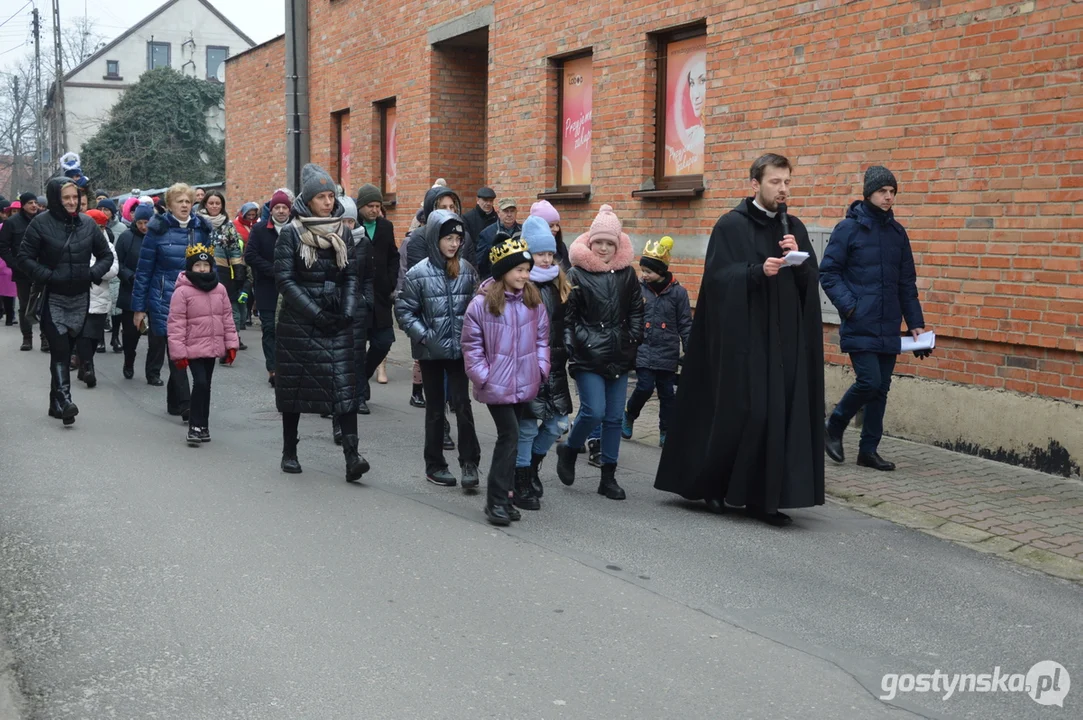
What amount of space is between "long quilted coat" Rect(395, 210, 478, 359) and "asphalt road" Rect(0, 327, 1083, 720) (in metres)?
0.92

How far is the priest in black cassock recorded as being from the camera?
7.13 meters

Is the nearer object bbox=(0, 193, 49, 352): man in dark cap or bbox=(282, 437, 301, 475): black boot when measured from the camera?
bbox=(282, 437, 301, 475): black boot

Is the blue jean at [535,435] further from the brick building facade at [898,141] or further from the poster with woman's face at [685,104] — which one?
the poster with woman's face at [685,104]

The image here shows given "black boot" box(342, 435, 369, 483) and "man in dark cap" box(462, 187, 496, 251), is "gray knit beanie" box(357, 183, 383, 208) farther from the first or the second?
"black boot" box(342, 435, 369, 483)

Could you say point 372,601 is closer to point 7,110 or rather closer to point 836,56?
point 836,56

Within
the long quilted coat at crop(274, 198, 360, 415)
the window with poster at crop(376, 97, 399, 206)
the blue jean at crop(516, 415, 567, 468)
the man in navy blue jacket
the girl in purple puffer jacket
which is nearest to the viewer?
the girl in purple puffer jacket

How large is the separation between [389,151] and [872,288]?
13193mm

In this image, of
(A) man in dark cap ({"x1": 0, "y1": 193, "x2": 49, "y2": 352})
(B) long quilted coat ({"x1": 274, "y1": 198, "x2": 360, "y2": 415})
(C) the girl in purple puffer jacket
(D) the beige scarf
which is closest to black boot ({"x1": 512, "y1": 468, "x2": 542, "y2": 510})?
(C) the girl in purple puffer jacket

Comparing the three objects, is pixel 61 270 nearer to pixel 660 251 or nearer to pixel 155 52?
pixel 660 251

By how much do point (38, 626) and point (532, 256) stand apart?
341 centimetres

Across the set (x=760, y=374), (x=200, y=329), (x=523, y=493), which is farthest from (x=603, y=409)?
(x=200, y=329)

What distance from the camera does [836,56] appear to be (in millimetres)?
10648

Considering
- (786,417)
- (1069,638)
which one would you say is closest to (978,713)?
(1069,638)

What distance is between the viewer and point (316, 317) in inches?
317
